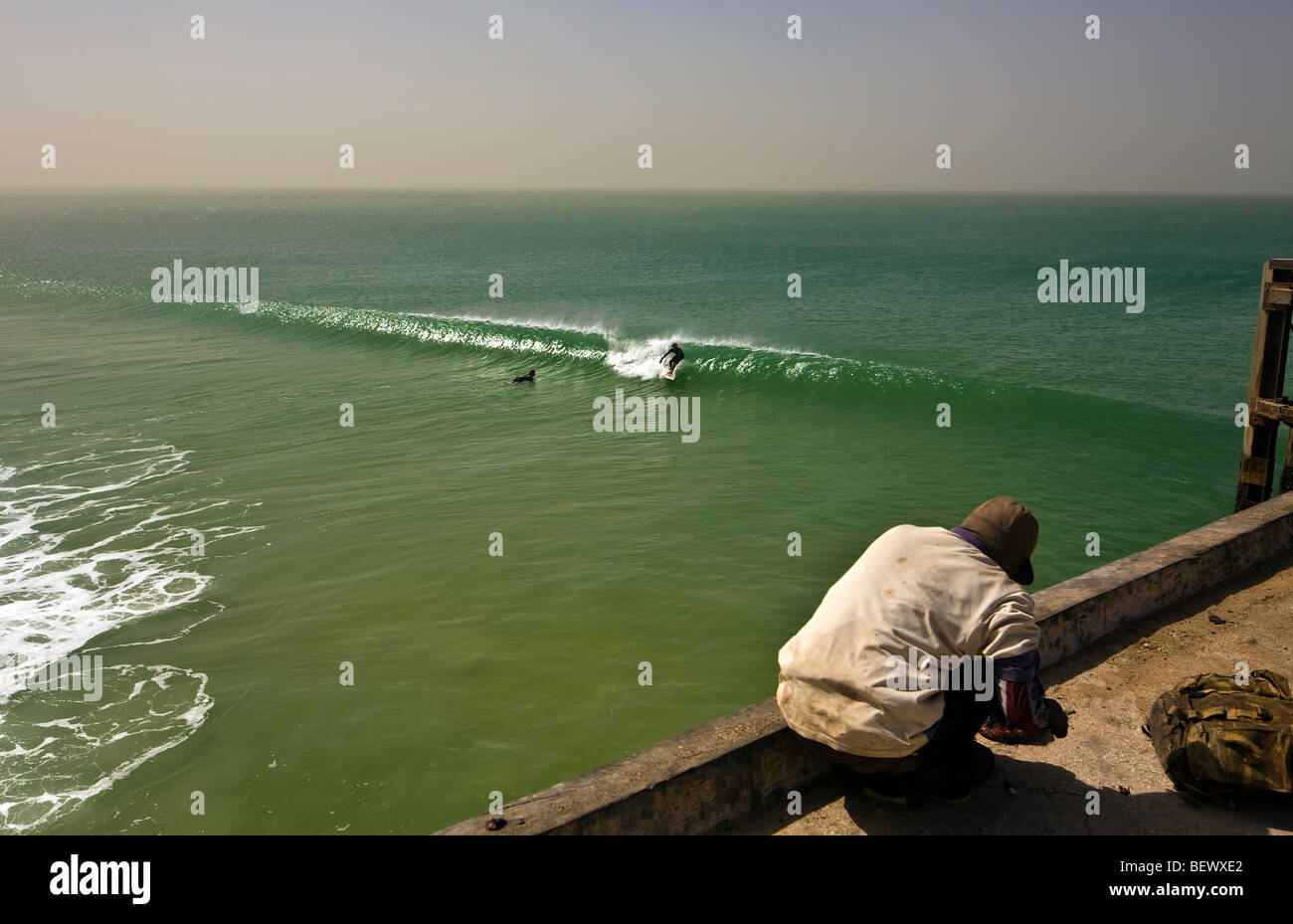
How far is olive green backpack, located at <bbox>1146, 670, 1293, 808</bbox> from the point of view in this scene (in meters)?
3.78

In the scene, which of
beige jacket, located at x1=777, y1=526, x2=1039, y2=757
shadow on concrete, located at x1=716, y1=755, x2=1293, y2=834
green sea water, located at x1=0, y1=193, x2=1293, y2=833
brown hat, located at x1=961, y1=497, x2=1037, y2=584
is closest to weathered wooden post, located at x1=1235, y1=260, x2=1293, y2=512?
green sea water, located at x1=0, y1=193, x2=1293, y2=833

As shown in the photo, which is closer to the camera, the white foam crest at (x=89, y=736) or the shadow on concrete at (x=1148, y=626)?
the shadow on concrete at (x=1148, y=626)

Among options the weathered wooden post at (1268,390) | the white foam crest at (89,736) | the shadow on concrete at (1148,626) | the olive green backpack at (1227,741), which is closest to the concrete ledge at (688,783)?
the shadow on concrete at (1148,626)

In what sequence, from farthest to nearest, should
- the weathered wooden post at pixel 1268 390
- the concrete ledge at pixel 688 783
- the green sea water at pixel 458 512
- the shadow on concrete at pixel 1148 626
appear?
the weathered wooden post at pixel 1268 390
the green sea water at pixel 458 512
the shadow on concrete at pixel 1148 626
the concrete ledge at pixel 688 783

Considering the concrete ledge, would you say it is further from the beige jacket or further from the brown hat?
the brown hat

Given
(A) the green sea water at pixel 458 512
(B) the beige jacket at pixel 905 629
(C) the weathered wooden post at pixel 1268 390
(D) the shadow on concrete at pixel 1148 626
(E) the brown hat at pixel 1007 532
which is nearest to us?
(B) the beige jacket at pixel 905 629

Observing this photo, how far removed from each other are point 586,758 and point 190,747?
3039mm

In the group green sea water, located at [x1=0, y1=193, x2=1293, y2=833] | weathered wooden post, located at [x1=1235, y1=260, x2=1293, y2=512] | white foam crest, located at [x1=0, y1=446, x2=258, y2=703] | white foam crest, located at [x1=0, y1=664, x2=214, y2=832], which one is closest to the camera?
white foam crest, located at [x1=0, y1=664, x2=214, y2=832]

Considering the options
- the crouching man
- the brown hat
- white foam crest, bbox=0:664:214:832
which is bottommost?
white foam crest, bbox=0:664:214:832

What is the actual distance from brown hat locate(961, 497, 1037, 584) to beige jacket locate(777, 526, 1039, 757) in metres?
0.12

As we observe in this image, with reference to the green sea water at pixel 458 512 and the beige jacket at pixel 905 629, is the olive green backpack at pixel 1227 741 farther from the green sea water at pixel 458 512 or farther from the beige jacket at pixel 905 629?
the green sea water at pixel 458 512

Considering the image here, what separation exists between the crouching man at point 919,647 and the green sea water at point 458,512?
3.71 meters

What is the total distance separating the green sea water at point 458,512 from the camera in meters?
7.11
